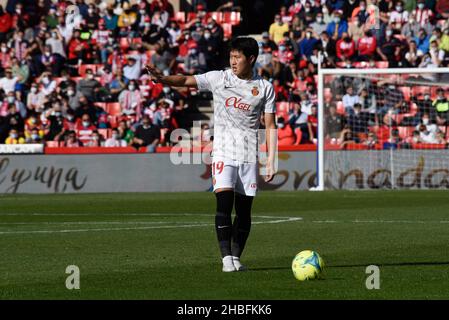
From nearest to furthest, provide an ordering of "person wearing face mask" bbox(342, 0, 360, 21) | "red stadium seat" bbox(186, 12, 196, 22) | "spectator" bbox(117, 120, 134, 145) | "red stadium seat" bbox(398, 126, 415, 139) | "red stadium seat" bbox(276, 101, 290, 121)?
"red stadium seat" bbox(398, 126, 415, 139) < "spectator" bbox(117, 120, 134, 145) < "red stadium seat" bbox(276, 101, 290, 121) < "person wearing face mask" bbox(342, 0, 360, 21) < "red stadium seat" bbox(186, 12, 196, 22)

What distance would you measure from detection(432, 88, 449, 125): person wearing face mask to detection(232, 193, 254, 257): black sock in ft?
63.5

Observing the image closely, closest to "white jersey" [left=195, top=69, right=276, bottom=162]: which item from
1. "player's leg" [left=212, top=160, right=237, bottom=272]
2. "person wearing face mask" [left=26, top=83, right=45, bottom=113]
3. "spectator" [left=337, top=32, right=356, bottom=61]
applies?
"player's leg" [left=212, top=160, right=237, bottom=272]

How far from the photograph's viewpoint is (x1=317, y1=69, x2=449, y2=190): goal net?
96.7 ft

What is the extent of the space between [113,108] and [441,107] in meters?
9.57

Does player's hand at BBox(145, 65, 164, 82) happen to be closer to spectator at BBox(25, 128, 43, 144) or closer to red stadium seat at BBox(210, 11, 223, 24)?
spectator at BBox(25, 128, 43, 144)

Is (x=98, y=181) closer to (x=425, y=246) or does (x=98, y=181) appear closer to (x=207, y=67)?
(x=207, y=67)

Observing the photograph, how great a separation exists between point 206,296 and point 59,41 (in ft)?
A: 91.4

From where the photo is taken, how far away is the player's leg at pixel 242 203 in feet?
37.8

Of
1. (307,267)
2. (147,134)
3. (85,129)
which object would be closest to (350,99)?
(147,134)

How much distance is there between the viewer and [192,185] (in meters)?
30.1

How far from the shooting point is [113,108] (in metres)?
34.1

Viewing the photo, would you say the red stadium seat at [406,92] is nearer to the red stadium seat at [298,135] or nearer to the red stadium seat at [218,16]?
the red stadium seat at [298,135]

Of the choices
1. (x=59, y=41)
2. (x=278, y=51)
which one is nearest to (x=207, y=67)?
(x=278, y=51)

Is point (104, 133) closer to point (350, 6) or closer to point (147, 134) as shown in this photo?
point (147, 134)
